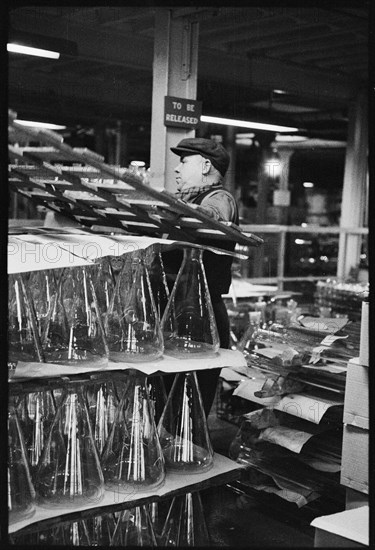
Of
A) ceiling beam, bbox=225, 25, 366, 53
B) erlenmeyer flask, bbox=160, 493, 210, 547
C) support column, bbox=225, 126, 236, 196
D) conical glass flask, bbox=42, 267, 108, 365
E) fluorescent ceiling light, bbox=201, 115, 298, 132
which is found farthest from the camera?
fluorescent ceiling light, bbox=201, 115, 298, 132

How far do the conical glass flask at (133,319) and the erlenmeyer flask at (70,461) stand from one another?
0.14 metres

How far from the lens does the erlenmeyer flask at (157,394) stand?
5.43ft

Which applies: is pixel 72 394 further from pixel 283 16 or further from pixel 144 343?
pixel 283 16

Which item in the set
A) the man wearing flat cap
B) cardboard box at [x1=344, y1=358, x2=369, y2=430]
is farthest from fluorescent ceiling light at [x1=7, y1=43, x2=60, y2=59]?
cardboard box at [x1=344, y1=358, x2=369, y2=430]

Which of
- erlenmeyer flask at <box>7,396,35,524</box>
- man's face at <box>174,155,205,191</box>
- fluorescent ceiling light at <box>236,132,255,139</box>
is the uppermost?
fluorescent ceiling light at <box>236,132,255,139</box>

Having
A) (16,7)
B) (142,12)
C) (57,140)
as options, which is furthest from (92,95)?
(57,140)

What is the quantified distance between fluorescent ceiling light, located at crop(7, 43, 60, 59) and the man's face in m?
0.45

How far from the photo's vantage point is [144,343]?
Answer: 1554 millimetres

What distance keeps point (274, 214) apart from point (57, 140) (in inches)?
61.9

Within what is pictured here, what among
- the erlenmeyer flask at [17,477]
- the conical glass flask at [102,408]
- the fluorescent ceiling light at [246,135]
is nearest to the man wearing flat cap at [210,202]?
the conical glass flask at [102,408]

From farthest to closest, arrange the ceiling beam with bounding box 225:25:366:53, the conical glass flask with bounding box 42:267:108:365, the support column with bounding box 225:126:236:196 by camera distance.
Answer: the support column with bounding box 225:126:236:196
the ceiling beam with bounding box 225:25:366:53
the conical glass flask with bounding box 42:267:108:365

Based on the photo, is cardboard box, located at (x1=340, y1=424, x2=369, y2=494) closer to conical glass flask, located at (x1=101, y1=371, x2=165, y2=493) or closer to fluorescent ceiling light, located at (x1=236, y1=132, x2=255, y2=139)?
conical glass flask, located at (x1=101, y1=371, x2=165, y2=493)

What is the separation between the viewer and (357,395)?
5.98ft

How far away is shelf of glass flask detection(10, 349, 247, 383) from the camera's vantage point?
1.37 m
